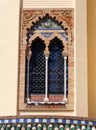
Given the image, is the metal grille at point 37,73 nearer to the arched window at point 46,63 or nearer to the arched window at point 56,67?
the arched window at point 46,63

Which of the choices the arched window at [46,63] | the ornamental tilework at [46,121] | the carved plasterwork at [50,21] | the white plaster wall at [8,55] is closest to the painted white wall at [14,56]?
the white plaster wall at [8,55]

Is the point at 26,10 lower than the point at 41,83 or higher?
higher

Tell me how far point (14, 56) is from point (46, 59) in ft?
2.53

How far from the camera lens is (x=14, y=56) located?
11273mm

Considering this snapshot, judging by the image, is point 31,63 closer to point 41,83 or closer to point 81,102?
point 41,83

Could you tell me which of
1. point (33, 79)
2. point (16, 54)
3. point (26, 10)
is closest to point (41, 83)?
point (33, 79)

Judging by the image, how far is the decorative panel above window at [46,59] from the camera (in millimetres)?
11211

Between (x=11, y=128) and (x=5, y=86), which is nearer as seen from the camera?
(x=11, y=128)

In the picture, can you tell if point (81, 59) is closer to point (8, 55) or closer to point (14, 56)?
point (14, 56)

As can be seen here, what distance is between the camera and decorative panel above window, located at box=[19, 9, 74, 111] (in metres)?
11.2

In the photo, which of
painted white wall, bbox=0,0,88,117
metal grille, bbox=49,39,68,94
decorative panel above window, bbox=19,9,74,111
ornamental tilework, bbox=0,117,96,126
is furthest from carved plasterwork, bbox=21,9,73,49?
ornamental tilework, bbox=0,117,96,126

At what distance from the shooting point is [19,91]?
1113 cm

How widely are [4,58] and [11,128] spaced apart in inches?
80.6

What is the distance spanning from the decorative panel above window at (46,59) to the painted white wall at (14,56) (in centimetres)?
18
